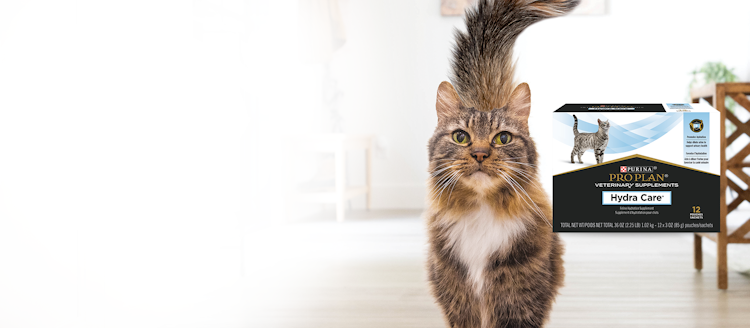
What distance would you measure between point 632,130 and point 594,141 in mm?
55

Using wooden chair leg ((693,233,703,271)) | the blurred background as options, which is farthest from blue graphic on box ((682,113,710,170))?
wooden chair leg ((693,233,703,271))

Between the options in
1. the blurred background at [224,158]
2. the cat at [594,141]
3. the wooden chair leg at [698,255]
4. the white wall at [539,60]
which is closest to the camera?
the cat at [594,141]

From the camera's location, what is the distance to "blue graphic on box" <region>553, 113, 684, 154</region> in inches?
26.9

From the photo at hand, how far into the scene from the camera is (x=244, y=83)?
1843 millimetres

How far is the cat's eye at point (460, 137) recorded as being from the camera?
0.74 metres

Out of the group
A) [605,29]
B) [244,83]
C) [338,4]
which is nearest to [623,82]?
[605,29]

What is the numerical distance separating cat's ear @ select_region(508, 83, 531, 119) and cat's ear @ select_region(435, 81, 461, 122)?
77mm

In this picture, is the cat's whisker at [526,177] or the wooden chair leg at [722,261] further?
the wooden chair leg at [722,261]

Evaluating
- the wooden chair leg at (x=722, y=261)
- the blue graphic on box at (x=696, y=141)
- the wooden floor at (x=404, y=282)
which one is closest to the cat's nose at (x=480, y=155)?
the blue graphic on box at (x=696, y=141)

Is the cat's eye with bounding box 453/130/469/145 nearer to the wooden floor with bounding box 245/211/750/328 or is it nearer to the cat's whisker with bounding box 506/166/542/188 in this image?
the cat's whisker with bounding box 506/166/542/188

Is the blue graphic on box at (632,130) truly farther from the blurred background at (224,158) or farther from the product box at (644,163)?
the blurred background at (224,158)

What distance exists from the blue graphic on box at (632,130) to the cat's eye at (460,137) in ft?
0.41

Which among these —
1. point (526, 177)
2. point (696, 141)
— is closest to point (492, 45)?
point (526, 177)

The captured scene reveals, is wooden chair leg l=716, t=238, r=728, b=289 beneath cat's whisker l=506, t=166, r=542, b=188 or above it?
beneath
